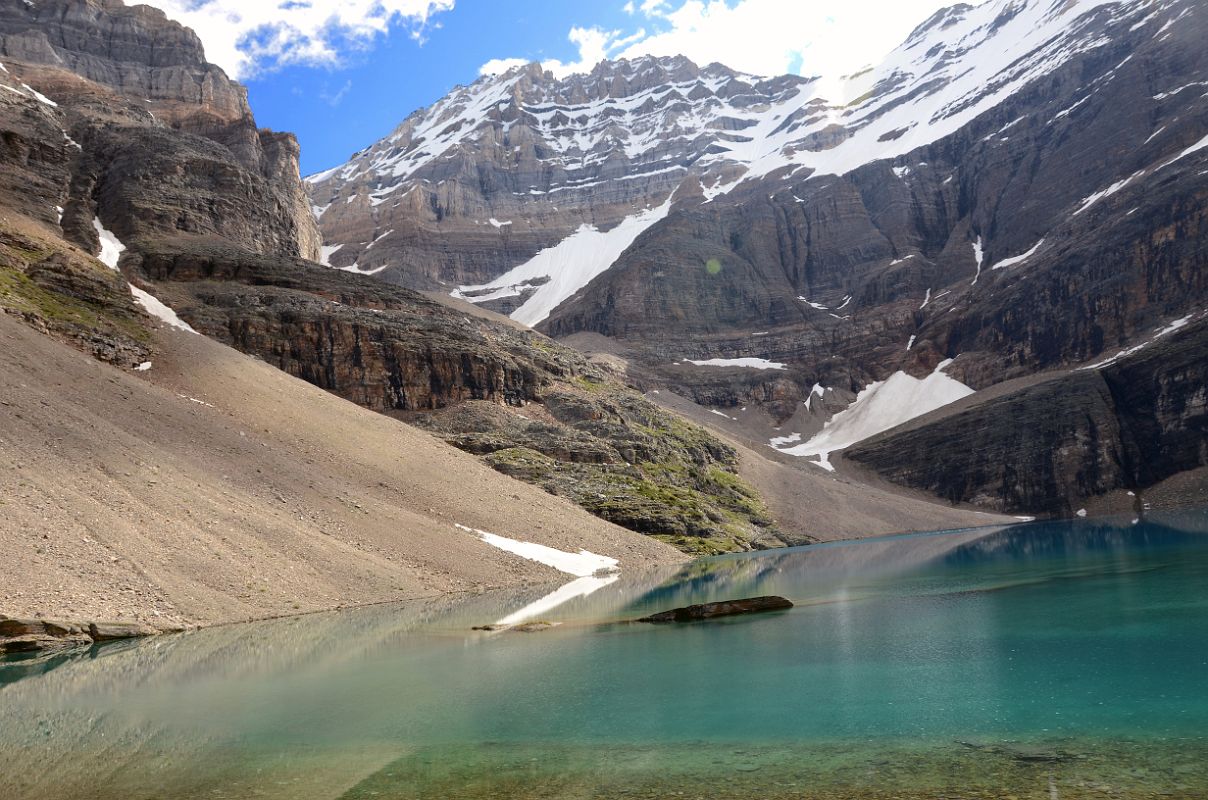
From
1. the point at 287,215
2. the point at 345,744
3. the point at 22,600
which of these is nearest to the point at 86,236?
the point at 287,215

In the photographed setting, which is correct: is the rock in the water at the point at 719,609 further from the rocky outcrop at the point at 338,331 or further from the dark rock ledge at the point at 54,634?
the rocky outcrop at the point at 338,331

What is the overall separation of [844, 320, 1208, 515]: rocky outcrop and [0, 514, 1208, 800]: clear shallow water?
107360 millimetres

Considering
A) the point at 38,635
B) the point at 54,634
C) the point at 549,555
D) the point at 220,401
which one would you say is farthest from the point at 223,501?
the point at 549,555

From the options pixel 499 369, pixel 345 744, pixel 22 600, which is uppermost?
pixel 499 369

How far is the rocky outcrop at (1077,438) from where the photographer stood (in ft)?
404

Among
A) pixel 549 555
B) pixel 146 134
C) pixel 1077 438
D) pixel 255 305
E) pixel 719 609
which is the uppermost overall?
pixel 146 134

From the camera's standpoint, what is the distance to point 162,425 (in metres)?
50.1

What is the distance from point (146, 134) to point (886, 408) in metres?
146

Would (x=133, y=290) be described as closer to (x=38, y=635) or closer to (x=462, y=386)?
(x=462, y=386)

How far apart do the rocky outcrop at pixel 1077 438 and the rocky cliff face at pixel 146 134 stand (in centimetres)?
11746

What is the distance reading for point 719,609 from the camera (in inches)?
1362

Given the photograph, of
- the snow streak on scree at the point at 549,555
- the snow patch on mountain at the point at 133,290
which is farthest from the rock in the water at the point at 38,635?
the snow patch on mountain at the point at 133,290

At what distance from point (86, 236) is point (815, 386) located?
149 meters

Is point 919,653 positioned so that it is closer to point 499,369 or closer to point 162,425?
point 162,425
